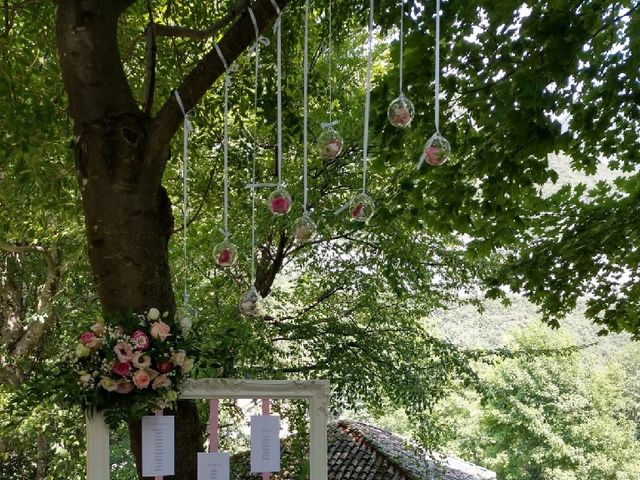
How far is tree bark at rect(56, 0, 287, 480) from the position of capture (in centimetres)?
222

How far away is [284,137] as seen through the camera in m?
4.36

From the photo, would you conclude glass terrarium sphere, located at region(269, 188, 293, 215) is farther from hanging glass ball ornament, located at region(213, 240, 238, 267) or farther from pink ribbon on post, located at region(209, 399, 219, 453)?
pink ribbon on post, located at region(209, 399, 219, 453)

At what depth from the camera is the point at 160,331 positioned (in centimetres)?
204

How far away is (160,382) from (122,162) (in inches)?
29.9

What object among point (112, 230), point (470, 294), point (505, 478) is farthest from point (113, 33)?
point (505, 478)

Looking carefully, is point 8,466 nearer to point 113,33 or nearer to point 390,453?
point 390,453

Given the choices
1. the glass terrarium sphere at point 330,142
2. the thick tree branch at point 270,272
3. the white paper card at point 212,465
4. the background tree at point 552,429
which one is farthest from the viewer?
the background tree at point 552,429

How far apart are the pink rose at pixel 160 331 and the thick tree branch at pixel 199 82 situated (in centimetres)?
55

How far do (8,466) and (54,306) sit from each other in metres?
2.86

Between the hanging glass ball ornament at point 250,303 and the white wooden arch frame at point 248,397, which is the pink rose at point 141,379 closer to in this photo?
the white wooden arch frame at point 248,397

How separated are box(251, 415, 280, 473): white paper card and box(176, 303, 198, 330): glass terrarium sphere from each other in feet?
1.23

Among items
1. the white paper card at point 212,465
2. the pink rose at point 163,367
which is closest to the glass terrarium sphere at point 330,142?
the pink rose at point 163,367

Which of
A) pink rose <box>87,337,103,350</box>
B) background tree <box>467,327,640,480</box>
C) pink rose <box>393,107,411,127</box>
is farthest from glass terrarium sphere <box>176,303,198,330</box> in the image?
background tree <box>467,327,640,480</box>

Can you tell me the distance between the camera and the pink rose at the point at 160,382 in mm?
2006
